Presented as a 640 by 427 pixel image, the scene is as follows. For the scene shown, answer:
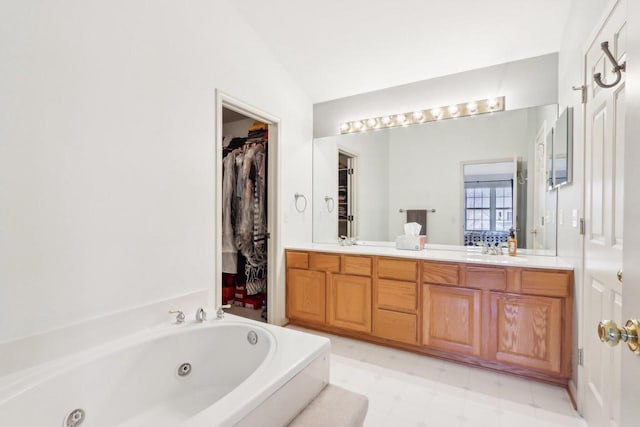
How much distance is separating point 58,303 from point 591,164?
8.54ft

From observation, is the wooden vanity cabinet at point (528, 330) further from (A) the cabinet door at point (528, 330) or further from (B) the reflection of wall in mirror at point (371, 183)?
(B) the reflection of wall in mirror at point (371, 183)

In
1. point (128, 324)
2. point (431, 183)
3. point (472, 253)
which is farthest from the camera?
point (431, 183)

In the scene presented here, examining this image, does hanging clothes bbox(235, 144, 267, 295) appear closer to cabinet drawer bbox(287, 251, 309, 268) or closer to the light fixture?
cabinet drawer bbox(287, 251, 309, 268)

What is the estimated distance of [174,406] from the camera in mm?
1540

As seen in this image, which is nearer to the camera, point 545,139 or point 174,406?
point 174,406

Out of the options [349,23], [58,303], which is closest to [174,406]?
[58,303]

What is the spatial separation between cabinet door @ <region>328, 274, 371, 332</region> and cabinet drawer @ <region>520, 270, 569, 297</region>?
1.15 m

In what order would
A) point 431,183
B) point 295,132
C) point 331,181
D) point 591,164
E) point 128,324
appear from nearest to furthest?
point 591,164
point 128,324
point 431,183
point 295,132
point 331,181

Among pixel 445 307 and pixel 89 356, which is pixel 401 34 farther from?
pixel 89 356

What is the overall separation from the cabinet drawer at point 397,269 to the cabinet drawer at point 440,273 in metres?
0.08

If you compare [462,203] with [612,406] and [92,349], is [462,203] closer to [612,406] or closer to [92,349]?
[612,406]

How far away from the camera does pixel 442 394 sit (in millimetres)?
1944

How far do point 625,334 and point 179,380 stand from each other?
182 centimetres

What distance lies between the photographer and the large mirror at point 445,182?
247 cm
